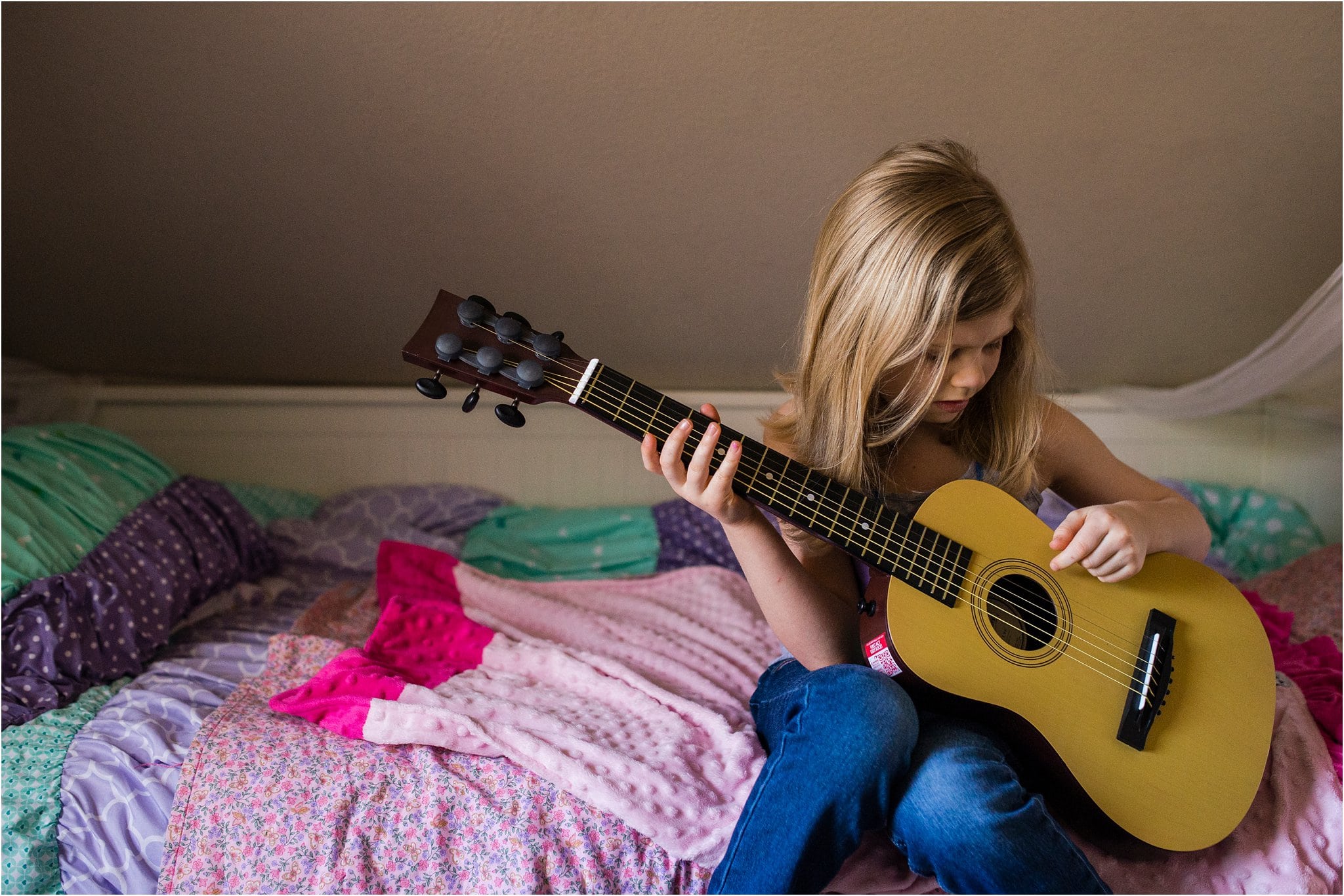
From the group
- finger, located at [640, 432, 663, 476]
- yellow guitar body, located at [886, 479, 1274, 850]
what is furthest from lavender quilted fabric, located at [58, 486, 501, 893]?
yellow guitar body, located at [886, 479, 1274, 850]

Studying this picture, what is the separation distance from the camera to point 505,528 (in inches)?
88.6

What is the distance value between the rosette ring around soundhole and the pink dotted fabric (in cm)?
44

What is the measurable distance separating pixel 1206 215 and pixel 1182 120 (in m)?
0.32

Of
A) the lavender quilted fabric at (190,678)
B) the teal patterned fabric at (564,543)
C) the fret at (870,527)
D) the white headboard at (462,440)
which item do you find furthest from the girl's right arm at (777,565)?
the white headboard at (462,440)

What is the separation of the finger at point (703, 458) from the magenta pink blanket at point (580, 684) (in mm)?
382

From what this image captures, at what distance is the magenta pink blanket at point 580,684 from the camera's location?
1138 millimetres

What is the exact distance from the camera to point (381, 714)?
1.21 m

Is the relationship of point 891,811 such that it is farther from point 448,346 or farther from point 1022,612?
point 448,346

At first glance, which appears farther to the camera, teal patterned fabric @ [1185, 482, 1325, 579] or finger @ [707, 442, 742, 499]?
teal patterned fabric @ [1185, 482, 1325, 579]

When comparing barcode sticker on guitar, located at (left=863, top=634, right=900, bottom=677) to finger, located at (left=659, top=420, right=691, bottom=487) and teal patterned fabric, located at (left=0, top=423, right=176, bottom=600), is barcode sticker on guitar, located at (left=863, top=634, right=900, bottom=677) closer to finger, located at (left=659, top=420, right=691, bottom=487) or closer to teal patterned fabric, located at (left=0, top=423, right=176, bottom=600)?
finger, located at (left=659, top=420, right=691, bottom=487)

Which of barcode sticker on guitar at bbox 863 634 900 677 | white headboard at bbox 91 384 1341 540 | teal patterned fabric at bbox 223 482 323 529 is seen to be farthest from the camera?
white headboard at bbox 91 384 1341 540

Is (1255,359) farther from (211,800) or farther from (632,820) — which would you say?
(211,800)

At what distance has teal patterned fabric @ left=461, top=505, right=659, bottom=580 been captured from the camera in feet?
6.72

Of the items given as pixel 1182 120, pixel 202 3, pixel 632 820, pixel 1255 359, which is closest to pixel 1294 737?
pixel 632 820
